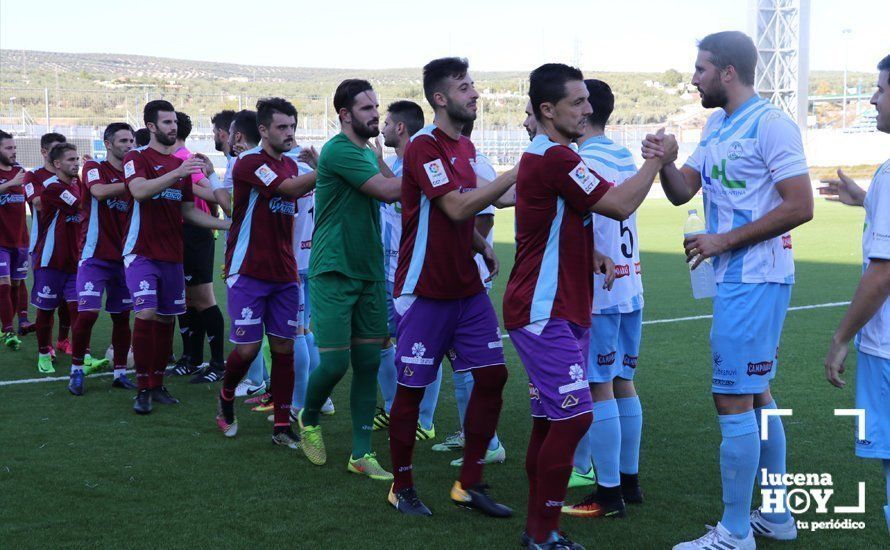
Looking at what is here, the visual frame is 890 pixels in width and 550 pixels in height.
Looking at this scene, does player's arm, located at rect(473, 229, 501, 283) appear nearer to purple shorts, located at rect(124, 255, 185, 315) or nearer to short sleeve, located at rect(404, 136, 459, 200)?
short sleeve, located at rect(404, 136, 459, 200)

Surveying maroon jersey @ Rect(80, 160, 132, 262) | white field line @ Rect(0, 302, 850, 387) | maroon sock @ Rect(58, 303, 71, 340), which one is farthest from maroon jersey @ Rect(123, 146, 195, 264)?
maroon sock @ Rect(58, 303, 71, 340)

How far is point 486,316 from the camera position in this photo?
4.86 m

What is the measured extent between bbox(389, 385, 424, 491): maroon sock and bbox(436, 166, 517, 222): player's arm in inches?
39.8

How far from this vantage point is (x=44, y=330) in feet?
29.2

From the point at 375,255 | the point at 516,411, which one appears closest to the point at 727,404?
the point at 375,255

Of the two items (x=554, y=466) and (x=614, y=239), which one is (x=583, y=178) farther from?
(x=554, y=466)

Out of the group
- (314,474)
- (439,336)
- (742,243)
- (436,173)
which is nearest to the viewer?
(742,243)

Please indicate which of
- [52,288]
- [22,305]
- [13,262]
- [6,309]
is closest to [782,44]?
[22,305]

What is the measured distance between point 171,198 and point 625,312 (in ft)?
13.3

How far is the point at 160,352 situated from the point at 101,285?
1122 millimetres

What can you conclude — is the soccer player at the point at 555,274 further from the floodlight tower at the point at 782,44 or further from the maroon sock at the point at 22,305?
the floodlight tower at the point at 782,44

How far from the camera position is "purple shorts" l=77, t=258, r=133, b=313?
312 inches

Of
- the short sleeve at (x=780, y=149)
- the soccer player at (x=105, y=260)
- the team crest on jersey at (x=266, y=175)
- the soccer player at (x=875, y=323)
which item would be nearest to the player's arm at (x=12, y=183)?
the soccer player at (x=105, y=260)

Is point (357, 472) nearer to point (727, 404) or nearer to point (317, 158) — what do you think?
point (317, 158)
